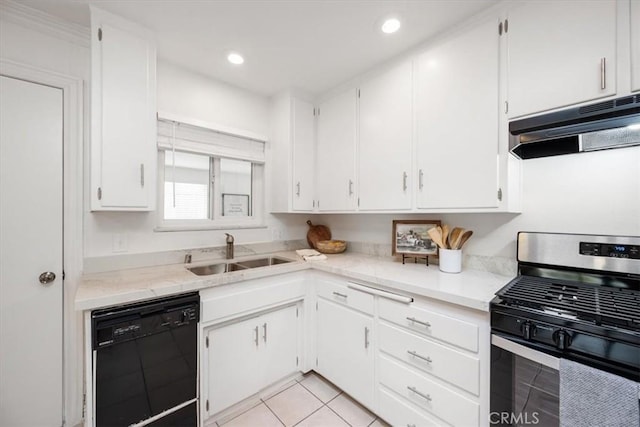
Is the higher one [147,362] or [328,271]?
[328,271]

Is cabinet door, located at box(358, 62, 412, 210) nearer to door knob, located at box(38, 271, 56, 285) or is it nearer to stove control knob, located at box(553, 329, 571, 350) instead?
stove control knob, located at box(553, 329, 571, 350)

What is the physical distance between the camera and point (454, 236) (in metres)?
1.76

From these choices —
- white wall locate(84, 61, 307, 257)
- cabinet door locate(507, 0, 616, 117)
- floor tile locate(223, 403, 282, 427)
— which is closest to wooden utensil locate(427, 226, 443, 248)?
cabinet door locate(507, 0, 616, 117)

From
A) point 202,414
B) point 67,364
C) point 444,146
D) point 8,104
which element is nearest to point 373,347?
point 202,414

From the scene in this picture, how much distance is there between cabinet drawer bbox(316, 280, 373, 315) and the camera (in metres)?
1.68

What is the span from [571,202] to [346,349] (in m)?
1.64

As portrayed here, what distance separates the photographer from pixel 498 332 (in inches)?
43.9

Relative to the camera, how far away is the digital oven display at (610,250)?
1.21m

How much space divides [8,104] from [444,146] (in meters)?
2.62

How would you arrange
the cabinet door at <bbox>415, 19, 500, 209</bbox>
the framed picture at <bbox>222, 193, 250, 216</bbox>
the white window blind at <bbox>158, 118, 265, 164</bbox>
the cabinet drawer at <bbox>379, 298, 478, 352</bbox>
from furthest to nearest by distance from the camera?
1. the framed picture at <bbox>222, 193, 250, 216</bbox>
2. the white window blind at <bbox>158, 118, 265, 164</bbox>
3. the cabinet door at <bbox>415, 19, 500, 209</bbox>
4. the cabinet drawer at <bbox>379, 298, 478, 352</bbox>

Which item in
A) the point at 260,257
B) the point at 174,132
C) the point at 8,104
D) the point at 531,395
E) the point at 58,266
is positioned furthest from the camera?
the point at 260,257

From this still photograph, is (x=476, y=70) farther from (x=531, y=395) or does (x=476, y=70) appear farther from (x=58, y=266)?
(x=58, y=266)

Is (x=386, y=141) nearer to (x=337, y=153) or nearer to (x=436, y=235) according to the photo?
(x=337, y=153)

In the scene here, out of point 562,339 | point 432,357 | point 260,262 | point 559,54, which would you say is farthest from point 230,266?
point 559,54
